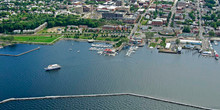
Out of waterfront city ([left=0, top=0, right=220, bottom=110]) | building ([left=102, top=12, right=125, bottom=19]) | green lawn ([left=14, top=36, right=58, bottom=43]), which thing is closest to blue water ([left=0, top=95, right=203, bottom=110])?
waterfront city ([left=0, top=0, right=220, bottom=110])

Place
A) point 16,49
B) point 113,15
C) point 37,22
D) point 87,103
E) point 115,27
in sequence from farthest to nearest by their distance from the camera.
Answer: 1. point 113,15
2. point 37,22
3. point 115,27
4. point 16,49
5. point 87,103

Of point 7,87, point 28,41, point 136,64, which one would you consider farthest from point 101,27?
point 7,87

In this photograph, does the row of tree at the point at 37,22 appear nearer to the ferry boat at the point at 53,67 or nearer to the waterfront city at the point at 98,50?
the waterfront city at the point at 98,50

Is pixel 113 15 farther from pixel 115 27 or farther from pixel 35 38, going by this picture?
pixel 35 38

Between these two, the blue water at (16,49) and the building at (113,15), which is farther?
the building at (113,15)

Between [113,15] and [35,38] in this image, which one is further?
[113,15]

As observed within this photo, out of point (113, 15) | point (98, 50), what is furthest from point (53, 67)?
point (113, 15)

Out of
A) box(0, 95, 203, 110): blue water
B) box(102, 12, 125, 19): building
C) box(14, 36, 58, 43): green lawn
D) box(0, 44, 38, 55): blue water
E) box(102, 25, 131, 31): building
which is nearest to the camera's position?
box(0, 95, 203, 110): blue water

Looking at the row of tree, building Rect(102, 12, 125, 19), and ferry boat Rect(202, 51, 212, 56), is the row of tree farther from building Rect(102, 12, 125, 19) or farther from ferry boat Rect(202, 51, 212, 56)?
ferry boat Rect(202, 51, 212, 56)

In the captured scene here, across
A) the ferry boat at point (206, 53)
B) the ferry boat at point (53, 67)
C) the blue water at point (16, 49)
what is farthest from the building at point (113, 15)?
the ferry boat at point (53, 67)

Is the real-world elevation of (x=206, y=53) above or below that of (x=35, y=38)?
below

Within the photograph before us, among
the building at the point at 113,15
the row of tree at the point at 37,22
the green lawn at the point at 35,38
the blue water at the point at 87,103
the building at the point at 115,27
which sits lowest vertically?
the blue water at the point at 87,103
